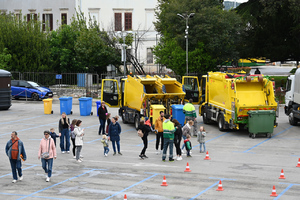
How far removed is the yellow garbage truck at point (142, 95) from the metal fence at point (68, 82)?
49.2 feet

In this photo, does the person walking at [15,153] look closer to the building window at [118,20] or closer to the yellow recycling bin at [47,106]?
the yellow recycling bin at [47,106]

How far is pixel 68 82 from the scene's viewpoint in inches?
1890

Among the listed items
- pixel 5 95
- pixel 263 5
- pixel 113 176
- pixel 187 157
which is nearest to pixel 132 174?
pixel 113 176

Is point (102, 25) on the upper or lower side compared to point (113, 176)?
upper

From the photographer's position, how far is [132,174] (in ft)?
52.4

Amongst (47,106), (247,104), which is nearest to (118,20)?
(47,106)

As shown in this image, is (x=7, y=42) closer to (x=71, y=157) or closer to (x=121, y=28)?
(x=121, y=28)

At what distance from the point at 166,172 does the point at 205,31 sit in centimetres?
2938

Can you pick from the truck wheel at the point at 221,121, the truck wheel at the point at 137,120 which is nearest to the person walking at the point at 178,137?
the truck wheel at the point at 221,121

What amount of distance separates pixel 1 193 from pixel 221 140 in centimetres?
1136

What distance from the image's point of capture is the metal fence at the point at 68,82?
44.0m

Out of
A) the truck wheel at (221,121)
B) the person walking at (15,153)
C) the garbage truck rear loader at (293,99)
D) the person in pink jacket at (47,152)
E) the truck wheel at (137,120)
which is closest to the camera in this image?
the person walking at (15,153)

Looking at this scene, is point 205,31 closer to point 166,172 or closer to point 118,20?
point 118,20

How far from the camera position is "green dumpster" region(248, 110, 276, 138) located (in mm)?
22609
